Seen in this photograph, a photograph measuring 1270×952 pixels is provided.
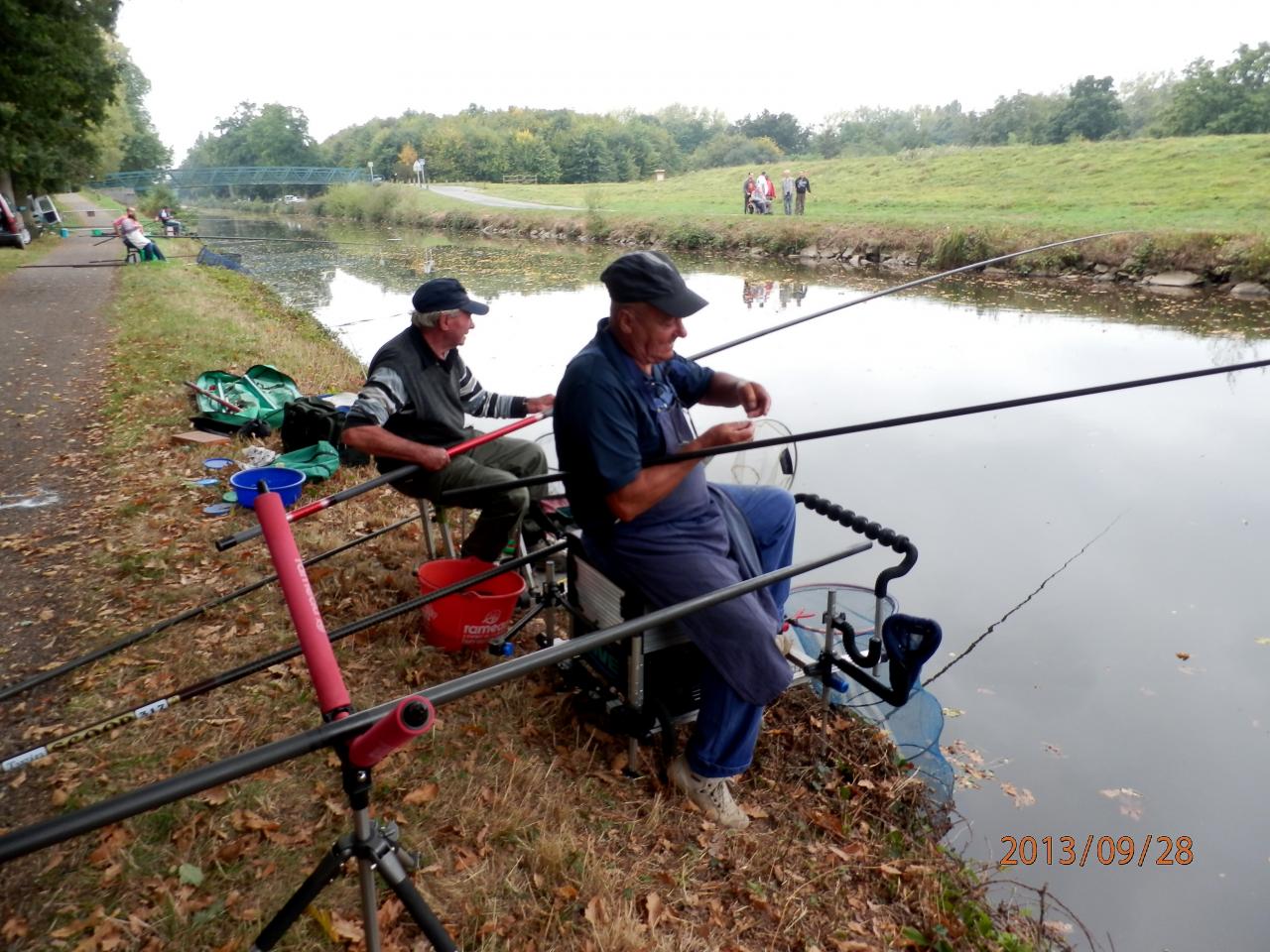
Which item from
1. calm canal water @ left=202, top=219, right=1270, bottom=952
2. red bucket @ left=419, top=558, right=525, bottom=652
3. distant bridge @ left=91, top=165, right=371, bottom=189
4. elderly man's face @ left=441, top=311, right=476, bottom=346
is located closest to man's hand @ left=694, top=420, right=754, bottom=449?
red bucket @ left=419, top=558, right=525, bottom=652

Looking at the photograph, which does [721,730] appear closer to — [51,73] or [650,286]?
[650,286]

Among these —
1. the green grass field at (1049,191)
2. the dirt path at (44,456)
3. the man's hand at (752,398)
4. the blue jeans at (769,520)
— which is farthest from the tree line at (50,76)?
the blue jeans at (769,520)

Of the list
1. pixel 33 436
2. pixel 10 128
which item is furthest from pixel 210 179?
pixel 33 436

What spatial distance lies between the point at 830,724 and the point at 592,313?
1129 centimetres

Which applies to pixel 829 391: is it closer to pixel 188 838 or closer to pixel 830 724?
pixel 830 724

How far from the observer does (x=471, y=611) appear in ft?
11.8

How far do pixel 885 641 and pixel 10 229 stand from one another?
25.7 meters

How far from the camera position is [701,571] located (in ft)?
8.64

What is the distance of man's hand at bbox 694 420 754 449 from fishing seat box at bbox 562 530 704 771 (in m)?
0.57

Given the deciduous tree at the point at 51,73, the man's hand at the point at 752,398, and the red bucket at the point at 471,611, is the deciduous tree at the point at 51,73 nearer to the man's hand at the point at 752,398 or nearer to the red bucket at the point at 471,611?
the red bucket at the point at 471,611

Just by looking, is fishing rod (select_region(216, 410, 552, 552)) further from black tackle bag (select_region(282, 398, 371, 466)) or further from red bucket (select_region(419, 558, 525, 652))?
black tackle bag (select_region(282, 398, 371, 466))

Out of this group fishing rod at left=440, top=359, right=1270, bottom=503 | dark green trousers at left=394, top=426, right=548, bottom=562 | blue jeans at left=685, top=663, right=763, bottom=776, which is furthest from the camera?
dark green trousers at left=394, top=426, right=548, bottom=562

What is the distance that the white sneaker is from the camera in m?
2.97

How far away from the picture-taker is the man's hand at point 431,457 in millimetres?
3580
